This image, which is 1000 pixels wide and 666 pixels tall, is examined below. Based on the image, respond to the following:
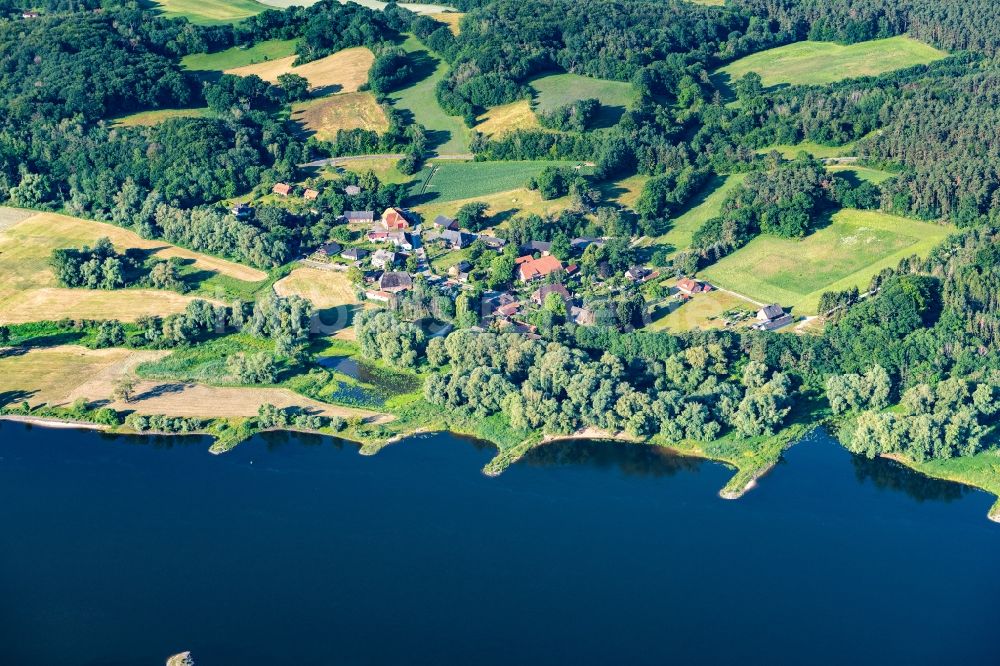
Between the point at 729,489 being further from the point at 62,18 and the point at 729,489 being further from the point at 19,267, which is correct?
the point at 62,18

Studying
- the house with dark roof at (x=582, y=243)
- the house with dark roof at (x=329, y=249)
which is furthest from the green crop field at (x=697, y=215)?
the house with dark roof at (x=329, y=249)

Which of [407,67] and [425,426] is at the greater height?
[407,67]

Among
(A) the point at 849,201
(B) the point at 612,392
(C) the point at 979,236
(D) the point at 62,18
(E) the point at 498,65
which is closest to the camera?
(B) the point at 612,392

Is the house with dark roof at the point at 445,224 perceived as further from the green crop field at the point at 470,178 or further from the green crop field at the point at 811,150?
the green crop field at the point at 811,150

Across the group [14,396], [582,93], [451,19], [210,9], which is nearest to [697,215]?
[582,93]

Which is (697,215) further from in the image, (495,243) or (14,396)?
(14,396)

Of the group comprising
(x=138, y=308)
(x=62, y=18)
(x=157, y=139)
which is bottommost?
(x=138, y=308)

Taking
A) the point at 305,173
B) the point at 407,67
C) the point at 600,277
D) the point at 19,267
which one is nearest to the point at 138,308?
the point at 19,267
